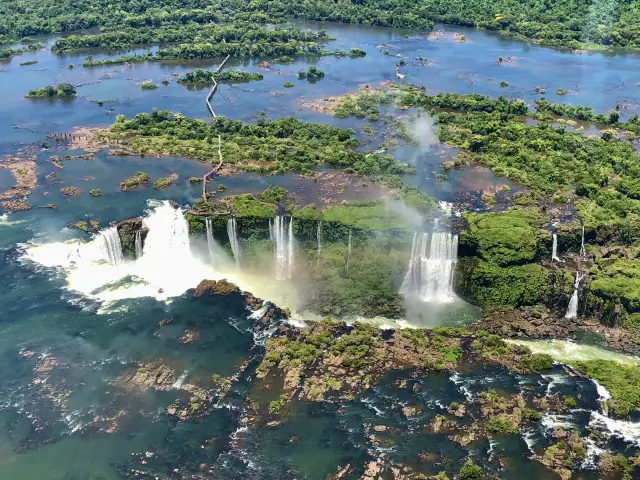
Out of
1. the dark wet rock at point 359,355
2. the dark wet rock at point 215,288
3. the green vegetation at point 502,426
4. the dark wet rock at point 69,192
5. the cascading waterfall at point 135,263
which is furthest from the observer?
the dark wet rock at point 69,192

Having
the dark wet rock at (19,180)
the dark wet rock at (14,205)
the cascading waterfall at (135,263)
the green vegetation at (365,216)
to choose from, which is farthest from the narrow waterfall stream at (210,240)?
the dark wet rock at (19,180)

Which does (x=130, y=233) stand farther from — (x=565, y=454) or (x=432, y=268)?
(x=565, y=454)

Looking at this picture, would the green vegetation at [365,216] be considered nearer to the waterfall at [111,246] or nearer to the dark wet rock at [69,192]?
the waterfall at [111,246]

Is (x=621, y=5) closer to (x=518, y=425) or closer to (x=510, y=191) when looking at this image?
(x=510, y=191)

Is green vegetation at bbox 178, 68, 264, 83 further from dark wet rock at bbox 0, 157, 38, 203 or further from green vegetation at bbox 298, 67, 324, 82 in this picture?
dark wet rock at bbox 0, 157, 38, 203

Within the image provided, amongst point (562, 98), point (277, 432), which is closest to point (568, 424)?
point (277, 432)

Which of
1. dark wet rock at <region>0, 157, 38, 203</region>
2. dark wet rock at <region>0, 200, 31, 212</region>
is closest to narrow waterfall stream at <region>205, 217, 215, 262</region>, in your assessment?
dark wet rock at <region>0, 200, 31, 212</region>
